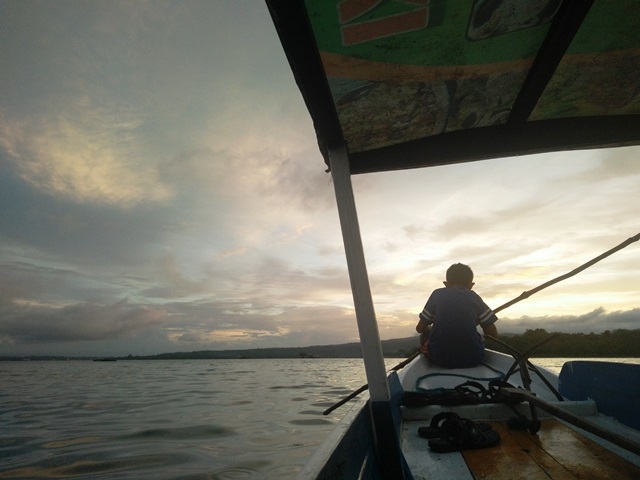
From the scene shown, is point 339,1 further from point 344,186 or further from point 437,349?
point 437,349

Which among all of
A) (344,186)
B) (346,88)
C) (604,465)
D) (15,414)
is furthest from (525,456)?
(15,414)

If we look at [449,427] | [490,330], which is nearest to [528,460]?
[449,427]

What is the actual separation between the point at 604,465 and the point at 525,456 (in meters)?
0.39

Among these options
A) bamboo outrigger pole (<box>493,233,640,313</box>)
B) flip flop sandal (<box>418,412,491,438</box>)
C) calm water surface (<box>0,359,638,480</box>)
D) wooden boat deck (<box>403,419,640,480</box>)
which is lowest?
calm water surface (<box>0,359,638,480</box>)

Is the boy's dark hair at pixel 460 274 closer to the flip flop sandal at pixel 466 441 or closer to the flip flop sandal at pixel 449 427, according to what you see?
the flip flop sandal at pixel 449 427

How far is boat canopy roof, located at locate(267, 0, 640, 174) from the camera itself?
1.51 m

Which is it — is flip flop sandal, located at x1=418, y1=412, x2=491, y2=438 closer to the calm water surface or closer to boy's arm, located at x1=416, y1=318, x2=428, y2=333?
boy's arm, located at x1=416, y1=318, x2=428, y2=333

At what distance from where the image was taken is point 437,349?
4.56 meters

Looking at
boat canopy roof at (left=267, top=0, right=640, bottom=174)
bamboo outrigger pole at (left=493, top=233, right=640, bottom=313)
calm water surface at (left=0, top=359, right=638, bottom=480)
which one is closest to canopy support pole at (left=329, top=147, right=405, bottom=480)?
boat canopy roof at (left=267, top=0, right=640, bottom=174)

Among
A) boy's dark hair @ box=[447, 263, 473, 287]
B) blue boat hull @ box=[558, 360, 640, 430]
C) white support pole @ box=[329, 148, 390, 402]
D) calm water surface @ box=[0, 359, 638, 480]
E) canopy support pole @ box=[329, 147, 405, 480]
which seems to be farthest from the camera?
boy's dark hair @ box=[447, 263, 473, 287]

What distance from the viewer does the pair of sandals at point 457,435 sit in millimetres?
2113

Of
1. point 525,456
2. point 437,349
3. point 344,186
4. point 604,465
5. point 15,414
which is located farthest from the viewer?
point 15,414

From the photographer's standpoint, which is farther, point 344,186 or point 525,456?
point 344,186

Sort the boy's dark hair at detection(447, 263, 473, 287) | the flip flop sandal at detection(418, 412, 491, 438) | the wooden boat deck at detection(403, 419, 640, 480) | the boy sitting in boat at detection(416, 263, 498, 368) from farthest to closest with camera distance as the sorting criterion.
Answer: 1. the boy's dark hair at detection(447, 263, 473, 287)
2. the boy sitting in boat at detection(416, 263, 498, 368)
3. the flip flop sandal at detection(418, 412, 491, 438)
4. the wooden boat deck at detection(403, 419, 640, 480)
